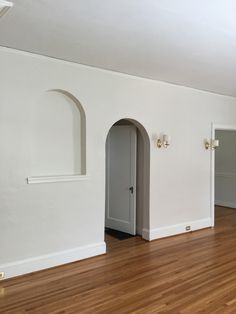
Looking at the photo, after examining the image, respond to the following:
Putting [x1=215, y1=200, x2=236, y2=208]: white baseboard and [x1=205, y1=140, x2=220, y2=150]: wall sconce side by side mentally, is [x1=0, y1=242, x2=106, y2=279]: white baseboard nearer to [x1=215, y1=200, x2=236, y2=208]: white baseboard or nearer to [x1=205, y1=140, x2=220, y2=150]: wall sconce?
[x1=205, y1=140, x2=220, y2=150]: wall sconce

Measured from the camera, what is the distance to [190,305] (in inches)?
130

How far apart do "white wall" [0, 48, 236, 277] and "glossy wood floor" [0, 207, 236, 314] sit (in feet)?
1.19

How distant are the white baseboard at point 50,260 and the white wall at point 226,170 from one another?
5255mm

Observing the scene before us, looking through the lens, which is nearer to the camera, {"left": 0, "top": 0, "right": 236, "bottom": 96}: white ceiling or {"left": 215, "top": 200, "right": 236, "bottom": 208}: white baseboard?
{"left": 0, "top": 0, "right": 236, "bottom": 96}: white ceiling

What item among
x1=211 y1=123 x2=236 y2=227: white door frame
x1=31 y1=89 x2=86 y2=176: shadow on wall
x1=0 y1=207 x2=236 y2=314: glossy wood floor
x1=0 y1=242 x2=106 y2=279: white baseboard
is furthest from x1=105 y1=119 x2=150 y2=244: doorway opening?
x1=211 y1=123 x2=236 y2=227: white door frame

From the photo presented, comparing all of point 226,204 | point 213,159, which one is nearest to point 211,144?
point 213,159

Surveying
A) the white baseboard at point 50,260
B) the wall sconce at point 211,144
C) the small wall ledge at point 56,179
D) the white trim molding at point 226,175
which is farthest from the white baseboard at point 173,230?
the white trim molding at point 226,175

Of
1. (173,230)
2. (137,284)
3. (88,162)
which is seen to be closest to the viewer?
(137,284)

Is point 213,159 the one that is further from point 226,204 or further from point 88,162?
point 88,162

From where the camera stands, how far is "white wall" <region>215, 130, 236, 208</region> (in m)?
8.77

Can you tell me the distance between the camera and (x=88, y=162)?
4684 mm

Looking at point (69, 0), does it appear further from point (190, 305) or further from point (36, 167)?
point (190, 305)

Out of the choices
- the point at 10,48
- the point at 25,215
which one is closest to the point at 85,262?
the point at 25,215

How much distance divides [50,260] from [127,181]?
7.70 ft
